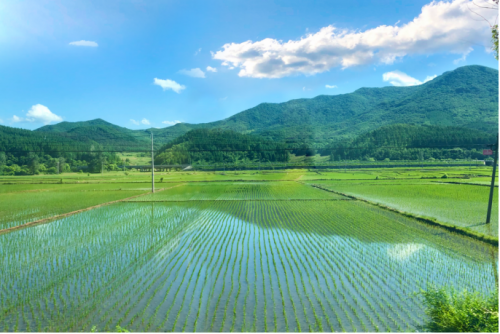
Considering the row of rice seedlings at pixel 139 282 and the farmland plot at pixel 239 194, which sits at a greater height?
the row of rice seedlings at pixel 139 282

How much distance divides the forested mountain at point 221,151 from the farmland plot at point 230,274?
132 feet

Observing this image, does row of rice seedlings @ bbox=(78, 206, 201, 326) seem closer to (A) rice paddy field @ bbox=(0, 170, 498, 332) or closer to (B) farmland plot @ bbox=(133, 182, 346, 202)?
(A) rice paddy field @ bbox=(0, 170, 498, 332)

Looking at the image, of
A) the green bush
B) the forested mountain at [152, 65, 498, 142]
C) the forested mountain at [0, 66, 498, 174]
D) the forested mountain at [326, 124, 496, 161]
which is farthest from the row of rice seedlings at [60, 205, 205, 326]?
the forested mountain at [152, 65, 498, 142]

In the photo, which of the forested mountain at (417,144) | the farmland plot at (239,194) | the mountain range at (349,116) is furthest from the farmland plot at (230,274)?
the mountain range at (349,116)

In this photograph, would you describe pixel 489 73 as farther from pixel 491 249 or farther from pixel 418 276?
pixel 418 276

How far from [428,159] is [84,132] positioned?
58.1 m

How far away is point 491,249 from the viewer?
25.4ft

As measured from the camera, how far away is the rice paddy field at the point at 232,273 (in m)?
4.24

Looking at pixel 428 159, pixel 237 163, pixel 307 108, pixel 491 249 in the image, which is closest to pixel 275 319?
pixel 491 249

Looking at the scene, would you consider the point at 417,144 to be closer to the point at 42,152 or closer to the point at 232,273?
the point at 232,273

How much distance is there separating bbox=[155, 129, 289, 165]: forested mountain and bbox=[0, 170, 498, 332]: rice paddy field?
39615 mm

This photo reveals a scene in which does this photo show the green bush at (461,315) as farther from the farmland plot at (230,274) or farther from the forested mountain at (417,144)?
the forested mountain at (417,144)

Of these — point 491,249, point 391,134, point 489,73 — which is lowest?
point 491,249

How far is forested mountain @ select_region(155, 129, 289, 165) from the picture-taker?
5156 cm
